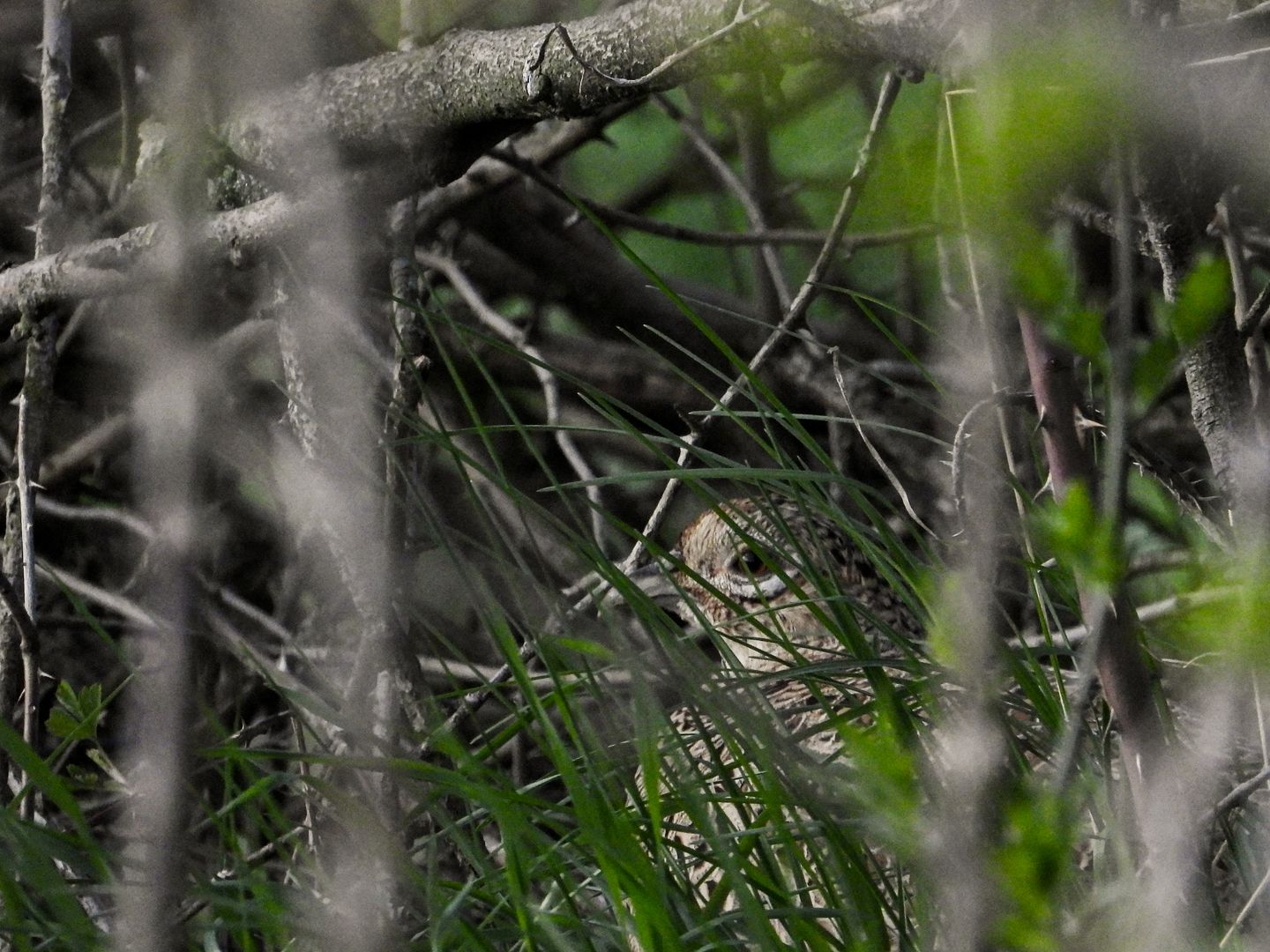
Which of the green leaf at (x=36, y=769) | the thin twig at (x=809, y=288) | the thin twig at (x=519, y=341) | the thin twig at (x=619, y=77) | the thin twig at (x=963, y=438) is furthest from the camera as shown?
the thin twig at (x=519, y=341)

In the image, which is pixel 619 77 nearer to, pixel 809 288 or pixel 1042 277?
pixel 809 288

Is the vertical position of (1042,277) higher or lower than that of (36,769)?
higher

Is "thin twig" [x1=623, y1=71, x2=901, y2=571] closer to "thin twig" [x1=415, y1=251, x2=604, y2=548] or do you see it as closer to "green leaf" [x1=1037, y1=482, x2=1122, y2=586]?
"thin twig" [x1=415, y1=251, x2=604, y2=548]

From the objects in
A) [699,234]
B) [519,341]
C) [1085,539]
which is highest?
[1085,539]

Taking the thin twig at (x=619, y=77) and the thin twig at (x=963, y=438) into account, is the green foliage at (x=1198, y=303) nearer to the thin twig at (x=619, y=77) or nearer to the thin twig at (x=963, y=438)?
the thin twig at (x=963, y=438)

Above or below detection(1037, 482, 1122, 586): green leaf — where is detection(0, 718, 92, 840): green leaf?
below

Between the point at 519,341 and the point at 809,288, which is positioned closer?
the point at 809,288

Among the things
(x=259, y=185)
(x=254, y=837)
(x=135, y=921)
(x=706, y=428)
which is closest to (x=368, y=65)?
(x=259, y=185)

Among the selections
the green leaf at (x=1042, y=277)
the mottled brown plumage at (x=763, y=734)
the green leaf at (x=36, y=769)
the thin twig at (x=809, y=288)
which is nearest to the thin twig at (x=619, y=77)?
the thin twig at (x=809, y=288)

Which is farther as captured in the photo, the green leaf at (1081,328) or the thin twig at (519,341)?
the thin twig at (519,341)

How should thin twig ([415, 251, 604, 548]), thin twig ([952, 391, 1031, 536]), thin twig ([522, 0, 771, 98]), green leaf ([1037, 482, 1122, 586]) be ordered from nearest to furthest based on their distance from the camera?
green leaf ([1037, 482, 1122, 586]), thin twig ([952, 391, 1031, 536]), thin twig ([522, 0, 771, 98]), thin twig ([415, 251, 604, 548])

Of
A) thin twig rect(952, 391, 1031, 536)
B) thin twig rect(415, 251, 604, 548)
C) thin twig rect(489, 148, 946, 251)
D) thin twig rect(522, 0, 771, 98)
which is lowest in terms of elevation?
thin twig rect(415, 251, 604, 548)

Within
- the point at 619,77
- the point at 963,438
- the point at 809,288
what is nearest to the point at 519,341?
the point at 809,288

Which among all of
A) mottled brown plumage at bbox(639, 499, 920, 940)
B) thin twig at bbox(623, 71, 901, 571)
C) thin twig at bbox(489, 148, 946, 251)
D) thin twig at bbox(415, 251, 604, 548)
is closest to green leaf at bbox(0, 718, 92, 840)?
mottled brown plumage at bbox(639, 499, 920, 940)
